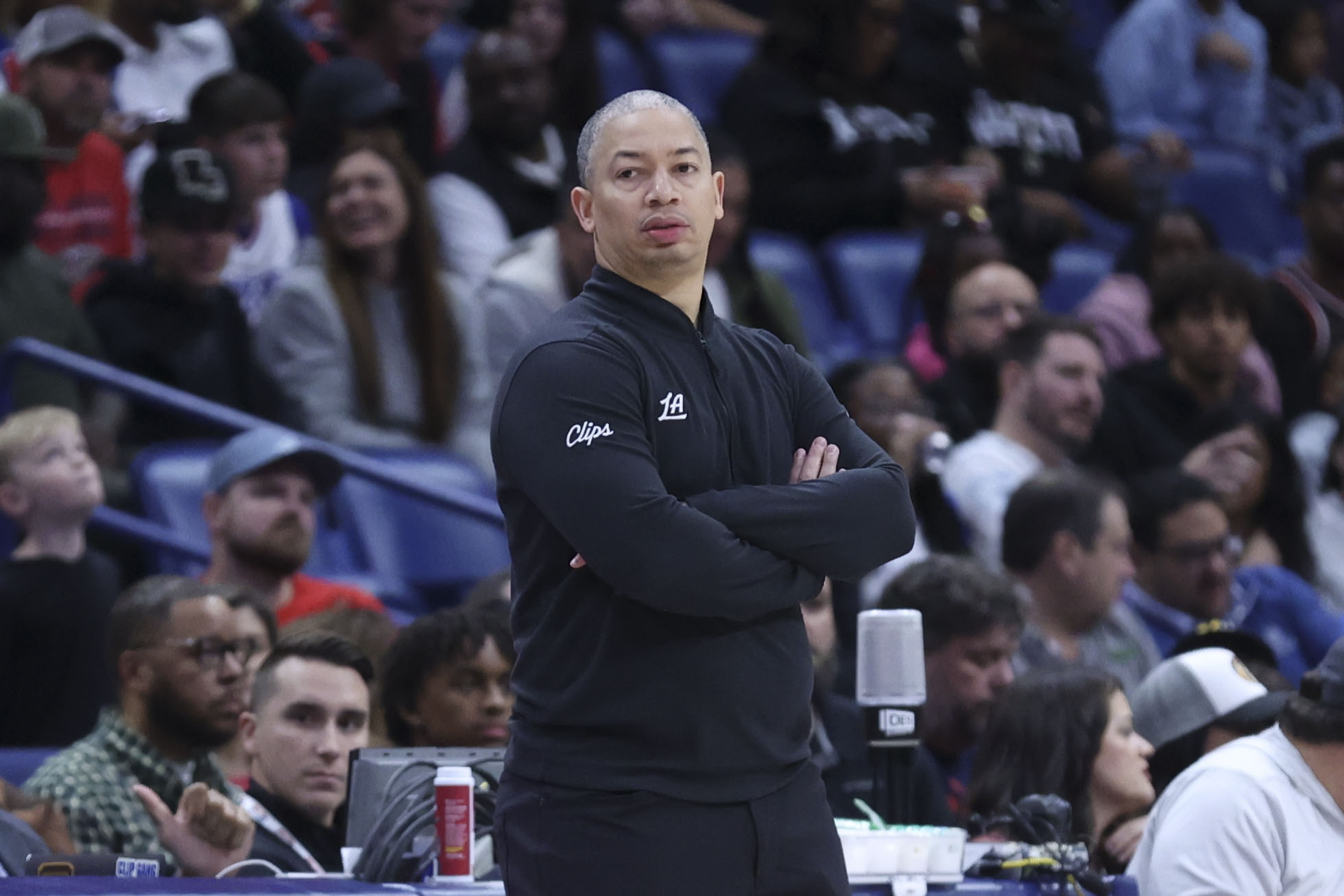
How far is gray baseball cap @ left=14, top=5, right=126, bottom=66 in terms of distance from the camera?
6.88 meters

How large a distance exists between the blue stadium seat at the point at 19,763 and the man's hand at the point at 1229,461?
13.9ft

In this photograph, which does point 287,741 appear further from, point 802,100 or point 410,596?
point 802,100

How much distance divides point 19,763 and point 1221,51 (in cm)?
730

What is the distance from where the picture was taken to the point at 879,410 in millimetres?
6809

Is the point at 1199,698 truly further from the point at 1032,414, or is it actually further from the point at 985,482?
the point at 1032,414

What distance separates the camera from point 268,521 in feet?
18.3

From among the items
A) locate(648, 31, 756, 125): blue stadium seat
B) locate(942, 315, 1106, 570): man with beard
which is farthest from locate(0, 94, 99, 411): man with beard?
locate(648, 31, 756, 125): blue stadium seat

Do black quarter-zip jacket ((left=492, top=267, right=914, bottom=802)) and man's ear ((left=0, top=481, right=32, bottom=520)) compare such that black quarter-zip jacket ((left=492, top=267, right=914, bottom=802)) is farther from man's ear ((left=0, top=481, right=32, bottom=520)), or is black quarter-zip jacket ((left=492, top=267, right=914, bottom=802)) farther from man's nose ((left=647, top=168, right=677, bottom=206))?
man's ear ((left=0, top=481, right=32, bottom=520))

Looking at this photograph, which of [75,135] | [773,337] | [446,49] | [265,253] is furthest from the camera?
[446,49]

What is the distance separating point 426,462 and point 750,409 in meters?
4.02

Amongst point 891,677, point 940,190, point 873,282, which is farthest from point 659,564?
point 940,190

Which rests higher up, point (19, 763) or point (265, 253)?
point (265, 253)

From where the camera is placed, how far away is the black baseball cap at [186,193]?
251 inches

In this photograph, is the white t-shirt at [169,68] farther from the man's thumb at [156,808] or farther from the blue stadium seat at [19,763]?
the man's thumb at [156,808]
